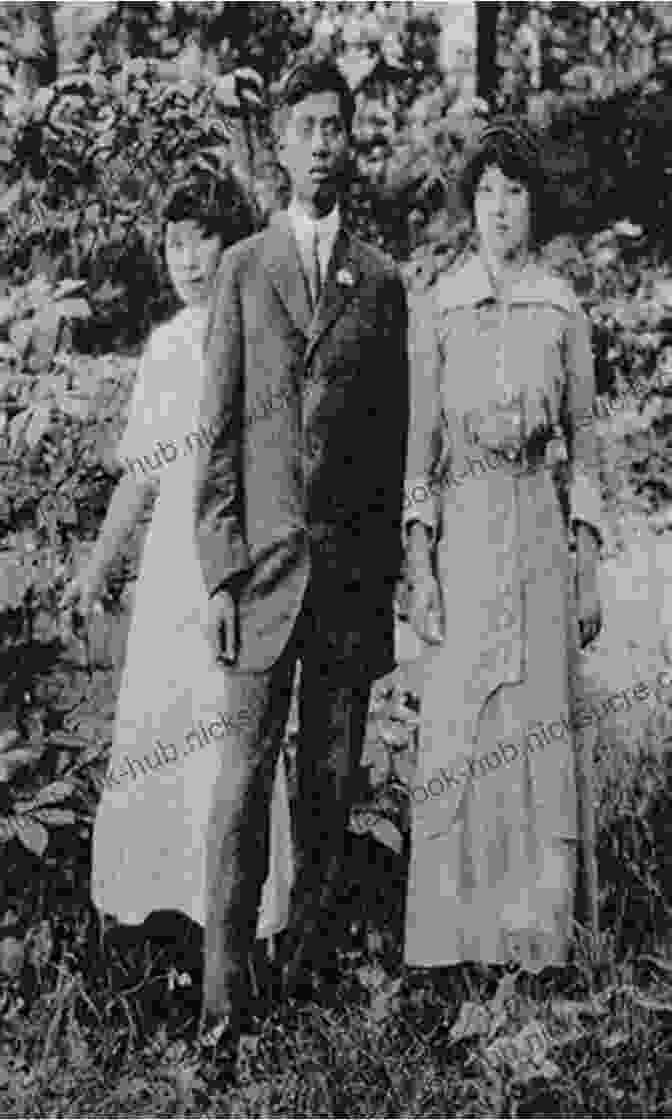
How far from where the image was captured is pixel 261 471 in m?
4.19

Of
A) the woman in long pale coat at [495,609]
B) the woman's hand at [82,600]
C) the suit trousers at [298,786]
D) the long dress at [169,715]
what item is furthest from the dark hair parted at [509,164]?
the woman's hand at [82,600]

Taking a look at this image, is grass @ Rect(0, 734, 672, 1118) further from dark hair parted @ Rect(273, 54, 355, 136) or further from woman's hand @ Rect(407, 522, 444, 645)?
dark hair parted @ Rect(273, 54, 355, 136)

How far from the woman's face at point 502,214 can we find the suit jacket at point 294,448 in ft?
1.11

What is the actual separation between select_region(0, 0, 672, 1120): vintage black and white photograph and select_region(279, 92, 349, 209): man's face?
0.01m

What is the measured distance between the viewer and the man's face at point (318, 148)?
4.30 m

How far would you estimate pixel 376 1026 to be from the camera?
4.15 meters

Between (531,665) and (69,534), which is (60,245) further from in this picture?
(531,665)

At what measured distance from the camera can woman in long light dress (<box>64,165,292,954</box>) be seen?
167 inches

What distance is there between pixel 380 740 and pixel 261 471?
735 millimetres

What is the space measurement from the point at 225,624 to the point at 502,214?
1.26 metres

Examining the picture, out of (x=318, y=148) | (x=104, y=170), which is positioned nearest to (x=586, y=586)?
(x=318, y=148)

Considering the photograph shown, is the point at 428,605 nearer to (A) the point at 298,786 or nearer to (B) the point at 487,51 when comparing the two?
(A) the point at 298,786

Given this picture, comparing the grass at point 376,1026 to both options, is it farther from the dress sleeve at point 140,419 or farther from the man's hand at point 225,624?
the dress sleeve at point 140,419

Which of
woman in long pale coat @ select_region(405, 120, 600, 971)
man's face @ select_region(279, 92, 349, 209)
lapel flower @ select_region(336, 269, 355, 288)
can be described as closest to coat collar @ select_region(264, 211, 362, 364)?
lapel flower @ select_region(336, 269, 355, 288)
